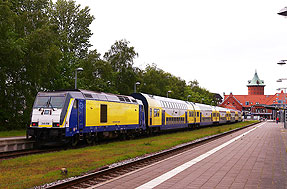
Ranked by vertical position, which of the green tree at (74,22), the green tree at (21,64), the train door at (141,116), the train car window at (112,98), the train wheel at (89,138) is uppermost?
the green tree at (74,22)

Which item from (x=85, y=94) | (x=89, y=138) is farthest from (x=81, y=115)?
(x=89, y=138)

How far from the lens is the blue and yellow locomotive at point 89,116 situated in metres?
18.0

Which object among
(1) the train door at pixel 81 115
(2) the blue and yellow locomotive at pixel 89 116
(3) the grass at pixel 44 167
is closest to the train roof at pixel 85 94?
(2) the blue and yellow locomotive at pixel 89 116

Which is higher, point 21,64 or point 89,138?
point 21,64

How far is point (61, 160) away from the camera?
1393 cm

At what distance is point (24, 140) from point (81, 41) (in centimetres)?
4299

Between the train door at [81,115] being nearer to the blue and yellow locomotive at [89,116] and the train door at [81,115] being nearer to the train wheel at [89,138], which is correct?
the blue and yellow locomotive at [89,116]

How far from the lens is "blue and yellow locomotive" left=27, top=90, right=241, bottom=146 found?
18047 mm

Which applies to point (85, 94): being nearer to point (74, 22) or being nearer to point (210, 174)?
point (210, 174)

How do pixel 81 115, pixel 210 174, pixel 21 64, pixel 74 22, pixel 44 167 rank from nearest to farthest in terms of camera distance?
1. pixel 210 174
2. pixel 44 167
3. pixel 81 115
4. pixel 21 64
5. pixel 74 22

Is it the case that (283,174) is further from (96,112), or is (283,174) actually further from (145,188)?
(96,112)

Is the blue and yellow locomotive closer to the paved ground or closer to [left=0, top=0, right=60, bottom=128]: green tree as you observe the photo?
the paved ground

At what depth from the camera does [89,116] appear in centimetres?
→ 2002

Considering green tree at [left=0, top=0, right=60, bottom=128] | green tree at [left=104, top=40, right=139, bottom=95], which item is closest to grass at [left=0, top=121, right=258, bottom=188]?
green tree at [left=0, top=0, right=60, bottom=128]
